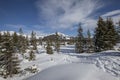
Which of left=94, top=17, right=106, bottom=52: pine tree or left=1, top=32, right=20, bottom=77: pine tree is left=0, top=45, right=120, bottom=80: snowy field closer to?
left=1, top=32, right=20, bottom=77: pine tree

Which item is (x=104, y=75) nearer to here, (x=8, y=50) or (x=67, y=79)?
(x=67, y=79)

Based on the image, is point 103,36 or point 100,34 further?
point 100,34

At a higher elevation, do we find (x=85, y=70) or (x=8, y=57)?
(x=8, y=57)

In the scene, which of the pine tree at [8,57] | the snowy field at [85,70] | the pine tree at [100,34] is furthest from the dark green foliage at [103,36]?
the pine tree at [8,57]

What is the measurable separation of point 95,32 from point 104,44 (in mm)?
4442

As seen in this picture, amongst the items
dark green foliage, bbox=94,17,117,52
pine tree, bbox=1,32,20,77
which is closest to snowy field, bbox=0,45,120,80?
pine tree, bbox=1,32,20,77

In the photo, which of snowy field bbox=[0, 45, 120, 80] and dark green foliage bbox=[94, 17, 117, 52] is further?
dark green foliage bbox=[94, 17, 117, 52]

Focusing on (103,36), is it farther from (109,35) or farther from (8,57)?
(8,57)

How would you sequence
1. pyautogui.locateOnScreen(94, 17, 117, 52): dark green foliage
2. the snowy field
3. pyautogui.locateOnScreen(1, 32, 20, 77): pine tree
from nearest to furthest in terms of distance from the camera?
the snowy field → pyautogui.locateOnScreen(1, 32, 20, 77): pine tree → pyautogui.locateOnScreen(94, 17, 117, 52): dark green foliage

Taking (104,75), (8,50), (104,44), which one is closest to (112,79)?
(104,75)

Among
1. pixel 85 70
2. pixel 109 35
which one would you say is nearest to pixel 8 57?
pixel 85 70

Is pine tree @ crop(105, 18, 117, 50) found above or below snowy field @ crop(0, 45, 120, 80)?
above

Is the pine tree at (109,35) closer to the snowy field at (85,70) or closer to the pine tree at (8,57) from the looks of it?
the snowy field at (85,70)

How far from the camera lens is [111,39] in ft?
122
